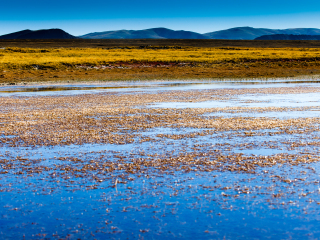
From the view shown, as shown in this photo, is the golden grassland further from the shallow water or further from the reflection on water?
the shallow water

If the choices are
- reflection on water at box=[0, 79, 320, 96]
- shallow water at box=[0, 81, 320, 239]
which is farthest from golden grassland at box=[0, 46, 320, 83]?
shallow water at box=[0, 81, 320, 239]

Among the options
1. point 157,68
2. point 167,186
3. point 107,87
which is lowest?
point 167,186

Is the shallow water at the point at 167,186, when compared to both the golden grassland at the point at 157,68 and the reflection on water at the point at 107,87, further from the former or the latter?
the golden grassland at the point at 157,68

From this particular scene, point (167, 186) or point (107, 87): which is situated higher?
point (107, 87)

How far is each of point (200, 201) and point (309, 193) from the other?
2.54m

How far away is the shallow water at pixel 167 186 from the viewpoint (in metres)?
8.00

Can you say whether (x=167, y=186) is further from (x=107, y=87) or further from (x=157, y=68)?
(x=157, y=68)

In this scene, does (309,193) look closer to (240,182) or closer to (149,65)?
(240,182)

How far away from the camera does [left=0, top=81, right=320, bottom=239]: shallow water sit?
8.00 metres

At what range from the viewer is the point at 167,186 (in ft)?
33.9

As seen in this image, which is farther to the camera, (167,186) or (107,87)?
(107,87)

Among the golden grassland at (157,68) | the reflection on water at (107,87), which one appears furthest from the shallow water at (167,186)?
the golden grassland at (157,68)

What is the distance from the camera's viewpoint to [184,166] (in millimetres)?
12086

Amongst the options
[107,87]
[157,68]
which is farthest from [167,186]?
[157,68]
